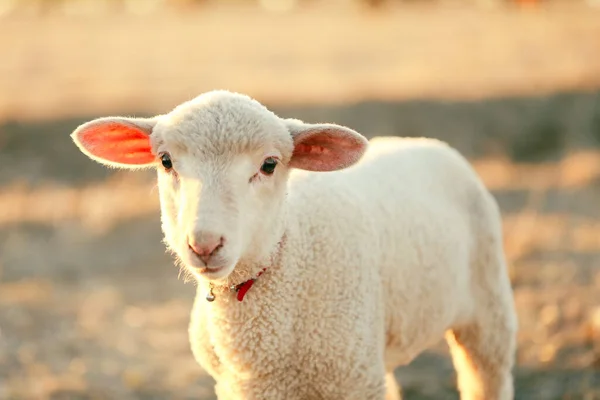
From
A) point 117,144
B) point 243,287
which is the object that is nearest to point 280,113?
point 117,144

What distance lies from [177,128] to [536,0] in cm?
1967

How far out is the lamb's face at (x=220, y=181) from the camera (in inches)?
114

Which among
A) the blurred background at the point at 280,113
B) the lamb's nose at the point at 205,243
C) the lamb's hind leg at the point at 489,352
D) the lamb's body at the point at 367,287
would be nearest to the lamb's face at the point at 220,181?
the lamb's nose at the point at 205,243

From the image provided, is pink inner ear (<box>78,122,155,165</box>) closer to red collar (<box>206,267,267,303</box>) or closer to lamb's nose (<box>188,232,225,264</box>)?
red collar (<box>206,267,267,303</box>)

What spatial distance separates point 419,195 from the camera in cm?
412

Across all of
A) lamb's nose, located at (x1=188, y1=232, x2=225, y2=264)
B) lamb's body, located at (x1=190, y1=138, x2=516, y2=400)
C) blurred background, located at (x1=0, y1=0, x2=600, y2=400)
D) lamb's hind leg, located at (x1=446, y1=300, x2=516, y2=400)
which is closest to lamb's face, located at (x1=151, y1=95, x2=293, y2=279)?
lamb's nose, located at (x1=188, y1=232, x2=225, y2=264)

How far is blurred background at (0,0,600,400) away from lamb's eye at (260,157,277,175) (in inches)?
107

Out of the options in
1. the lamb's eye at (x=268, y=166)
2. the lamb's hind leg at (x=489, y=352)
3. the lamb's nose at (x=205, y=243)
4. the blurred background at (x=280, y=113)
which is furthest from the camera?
the blurred background at (x=280, y=113)

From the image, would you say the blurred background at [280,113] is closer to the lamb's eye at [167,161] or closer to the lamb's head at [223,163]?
the lamb's head at [223,163]

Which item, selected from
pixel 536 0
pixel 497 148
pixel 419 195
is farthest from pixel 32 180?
pixel 536 0

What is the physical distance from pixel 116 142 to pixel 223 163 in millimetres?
661

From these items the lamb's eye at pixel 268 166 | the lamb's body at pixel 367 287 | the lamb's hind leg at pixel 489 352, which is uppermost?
the lamb's eye at pixel 268 166

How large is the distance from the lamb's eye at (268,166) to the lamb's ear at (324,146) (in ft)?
0.49

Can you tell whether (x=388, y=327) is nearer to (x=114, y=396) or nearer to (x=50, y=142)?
(x=114, y=396)
